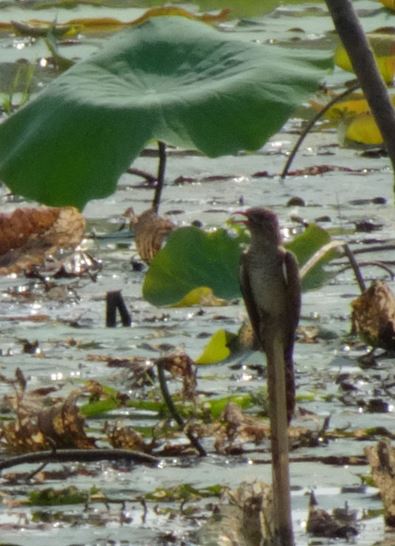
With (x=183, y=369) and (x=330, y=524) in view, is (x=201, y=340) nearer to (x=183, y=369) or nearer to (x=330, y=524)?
(x=183, y=369)

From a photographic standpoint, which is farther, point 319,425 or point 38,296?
point 38,296

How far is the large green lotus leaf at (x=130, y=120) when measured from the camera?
321 centimetres

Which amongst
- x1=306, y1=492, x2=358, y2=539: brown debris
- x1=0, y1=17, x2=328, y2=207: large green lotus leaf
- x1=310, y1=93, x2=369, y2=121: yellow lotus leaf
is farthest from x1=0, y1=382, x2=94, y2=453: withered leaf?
x1=310, y1=93, x2=369, y2=121: yellow lotus leaf

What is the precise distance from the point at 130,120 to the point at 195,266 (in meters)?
0.46

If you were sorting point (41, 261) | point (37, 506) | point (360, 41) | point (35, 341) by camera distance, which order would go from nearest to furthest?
point (360, 41)
point (37, 506)
point (35, 341)
point (41, 261)

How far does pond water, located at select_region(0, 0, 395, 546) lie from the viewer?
2658 mm

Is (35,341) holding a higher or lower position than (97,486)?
higher

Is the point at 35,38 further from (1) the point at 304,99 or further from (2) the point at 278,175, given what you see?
(1) the point at 304,99

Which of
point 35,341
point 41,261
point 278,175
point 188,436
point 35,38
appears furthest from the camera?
point 35,38

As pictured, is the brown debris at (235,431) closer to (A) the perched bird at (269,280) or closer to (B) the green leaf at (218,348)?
(B) the green leaf at (218,348)

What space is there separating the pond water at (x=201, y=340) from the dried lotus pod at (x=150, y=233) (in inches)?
2.3

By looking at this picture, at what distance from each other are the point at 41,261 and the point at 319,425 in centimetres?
152

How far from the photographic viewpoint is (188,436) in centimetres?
297

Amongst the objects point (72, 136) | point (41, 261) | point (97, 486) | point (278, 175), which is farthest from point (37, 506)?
point (278, 175)
